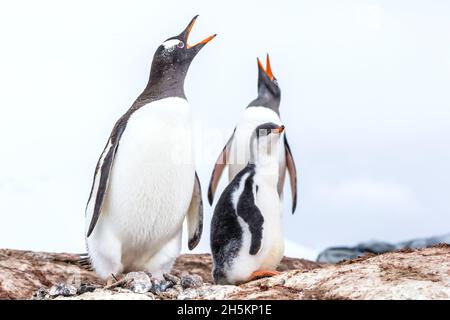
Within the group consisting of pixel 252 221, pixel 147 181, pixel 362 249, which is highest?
pixel 147 181

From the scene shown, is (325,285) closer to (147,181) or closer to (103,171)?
(147,181)

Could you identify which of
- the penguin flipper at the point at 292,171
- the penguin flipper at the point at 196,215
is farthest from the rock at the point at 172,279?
the penguin flipper at the point at 292,171

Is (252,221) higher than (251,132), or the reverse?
(251,132)

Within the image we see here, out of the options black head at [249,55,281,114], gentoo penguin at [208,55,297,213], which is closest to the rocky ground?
gentoo penguin at [208,55,297,213]

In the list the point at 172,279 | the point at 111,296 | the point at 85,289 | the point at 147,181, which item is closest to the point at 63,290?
the point at 85,289

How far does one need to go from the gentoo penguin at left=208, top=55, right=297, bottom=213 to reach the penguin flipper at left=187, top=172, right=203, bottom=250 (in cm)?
113

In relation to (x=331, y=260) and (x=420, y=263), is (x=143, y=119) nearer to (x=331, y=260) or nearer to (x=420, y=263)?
(x=420, y=263)

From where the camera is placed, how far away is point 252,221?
16.6ft

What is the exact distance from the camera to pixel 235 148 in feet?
22.0

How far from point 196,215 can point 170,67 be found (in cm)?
103

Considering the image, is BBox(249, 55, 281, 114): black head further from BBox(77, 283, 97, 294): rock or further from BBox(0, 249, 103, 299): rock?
BBox(77, 283, 97, 294): rock

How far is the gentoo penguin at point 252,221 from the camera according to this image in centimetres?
506

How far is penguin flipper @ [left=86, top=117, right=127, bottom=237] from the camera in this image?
495 cm
